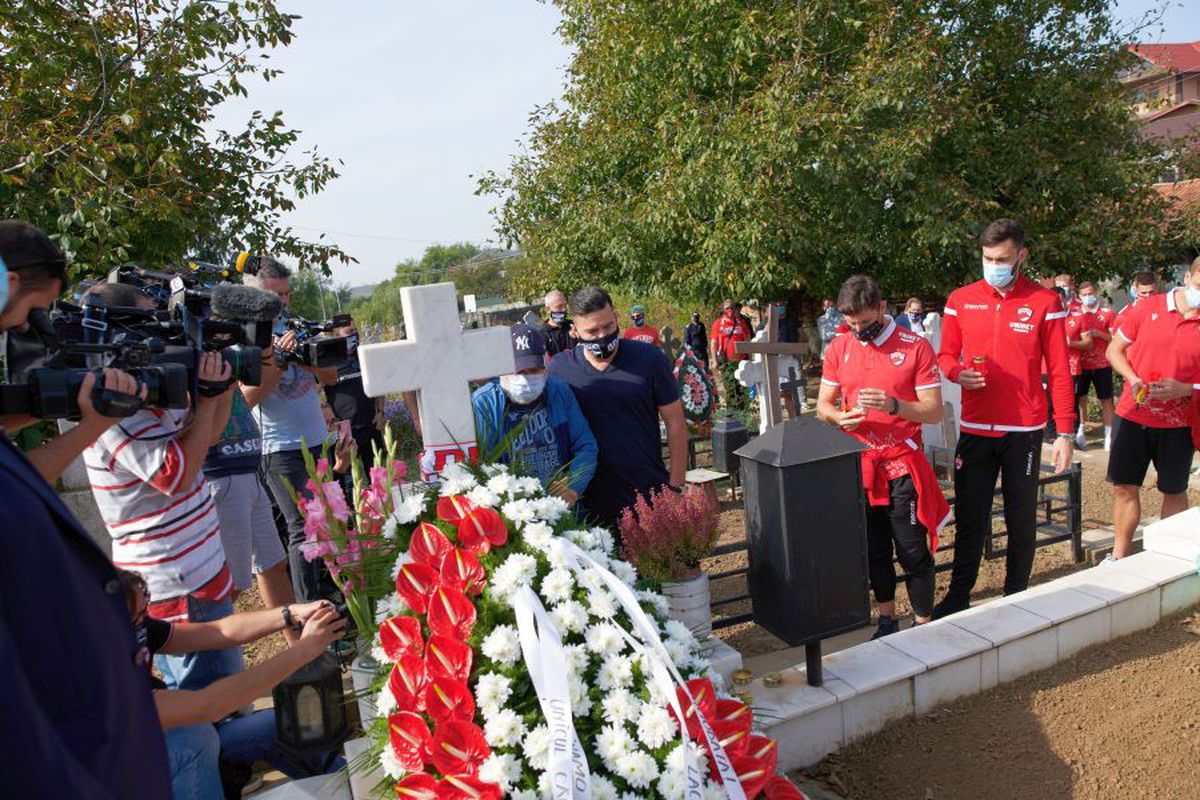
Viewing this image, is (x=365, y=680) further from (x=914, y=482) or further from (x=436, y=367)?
(x=914, y=482)

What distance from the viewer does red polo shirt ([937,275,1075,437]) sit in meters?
4.06

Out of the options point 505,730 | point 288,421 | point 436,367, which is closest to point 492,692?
point 505,730

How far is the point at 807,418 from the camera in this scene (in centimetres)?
312

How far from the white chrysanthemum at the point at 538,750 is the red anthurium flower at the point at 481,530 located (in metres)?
0.57

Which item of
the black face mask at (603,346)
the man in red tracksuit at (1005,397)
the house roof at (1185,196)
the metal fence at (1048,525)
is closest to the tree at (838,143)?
the house roof at (1185,196)

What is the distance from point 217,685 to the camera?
6.59 ft

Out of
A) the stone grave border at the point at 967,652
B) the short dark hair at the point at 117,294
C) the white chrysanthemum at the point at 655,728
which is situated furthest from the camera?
the stone grave border at the point at 967,652

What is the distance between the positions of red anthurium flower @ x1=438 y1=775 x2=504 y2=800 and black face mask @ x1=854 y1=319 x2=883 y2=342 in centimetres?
285

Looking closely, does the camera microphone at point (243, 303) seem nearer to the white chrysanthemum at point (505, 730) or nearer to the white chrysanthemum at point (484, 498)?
the white chrysanthemum at point (484, 498)

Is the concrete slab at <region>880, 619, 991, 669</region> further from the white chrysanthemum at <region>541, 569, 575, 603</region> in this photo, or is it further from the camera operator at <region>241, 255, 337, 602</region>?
the camera operator at <region>241, 255, 337, 602</region>

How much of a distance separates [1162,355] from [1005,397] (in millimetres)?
1338

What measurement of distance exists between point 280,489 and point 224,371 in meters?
1.89

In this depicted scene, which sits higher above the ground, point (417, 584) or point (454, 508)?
point (454, 508)

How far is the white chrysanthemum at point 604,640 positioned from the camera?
2.19 m
